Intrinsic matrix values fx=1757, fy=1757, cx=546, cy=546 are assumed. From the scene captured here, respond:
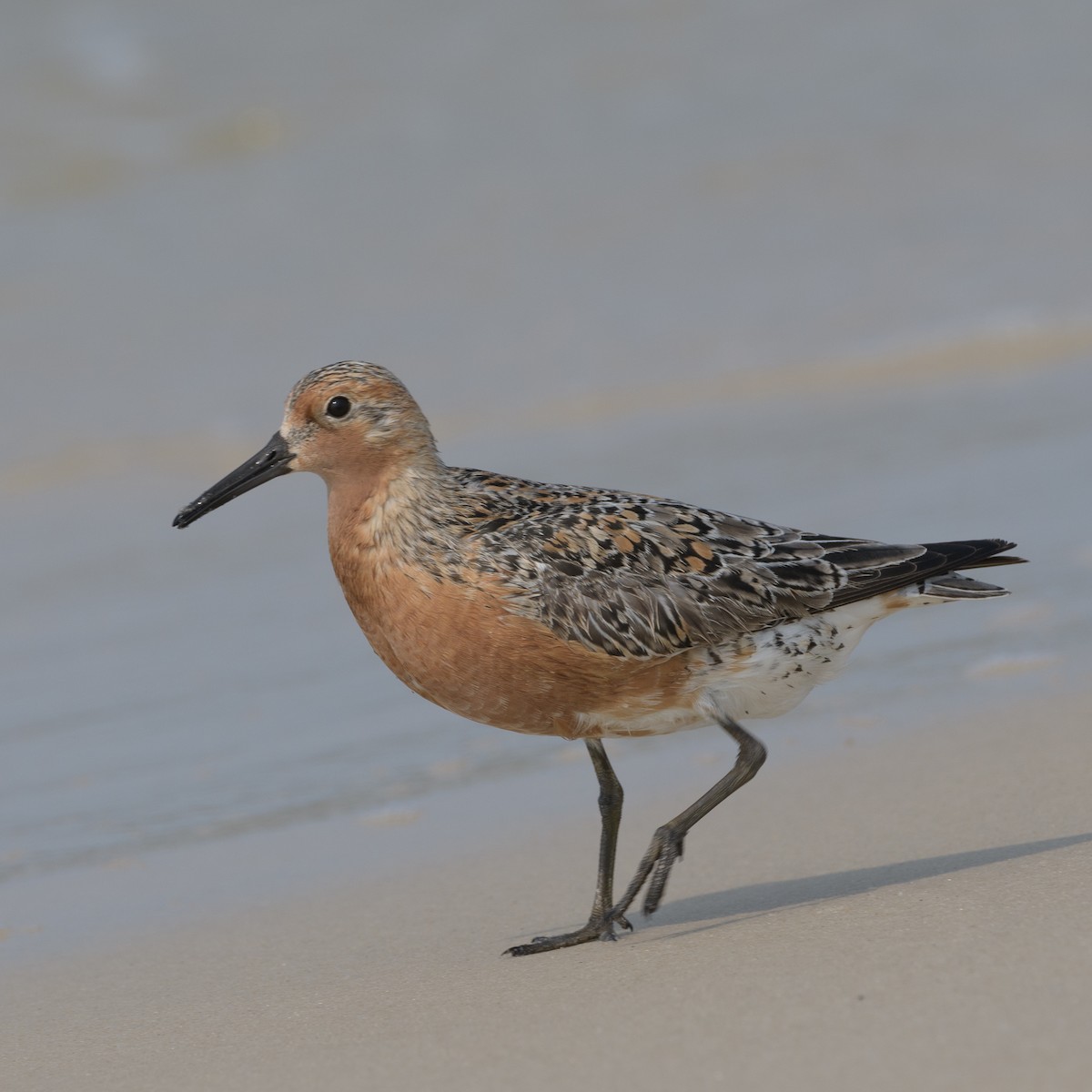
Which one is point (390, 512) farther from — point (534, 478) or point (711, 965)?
point (534, 478)

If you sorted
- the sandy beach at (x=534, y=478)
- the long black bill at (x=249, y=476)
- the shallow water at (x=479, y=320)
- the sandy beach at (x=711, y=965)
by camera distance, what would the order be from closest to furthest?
the sandy beach at (x=711, y=965) → the sandy beach at (x=534, y=478) → the long black bill at (x=249, y=476) → the shallow water at (x=479, y=320)

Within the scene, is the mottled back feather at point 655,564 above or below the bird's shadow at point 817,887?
above

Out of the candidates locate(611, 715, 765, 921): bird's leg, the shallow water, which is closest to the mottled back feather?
locate(611, 715, 765, 921): bird's leg

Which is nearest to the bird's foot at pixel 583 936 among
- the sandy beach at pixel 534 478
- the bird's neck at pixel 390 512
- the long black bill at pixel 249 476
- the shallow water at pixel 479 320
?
the sandy beach at pixel 534 478

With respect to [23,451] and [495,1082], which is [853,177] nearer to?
[23,451]

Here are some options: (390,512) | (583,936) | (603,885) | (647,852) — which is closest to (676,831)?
(647,852)

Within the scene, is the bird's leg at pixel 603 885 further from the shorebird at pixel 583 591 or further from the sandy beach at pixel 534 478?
the sandy beach at pixel 534 478

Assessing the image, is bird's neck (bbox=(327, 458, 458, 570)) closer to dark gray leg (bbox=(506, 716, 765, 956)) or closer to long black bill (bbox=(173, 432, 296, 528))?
long black bill (bbox=(173, 432, 296, 528))
